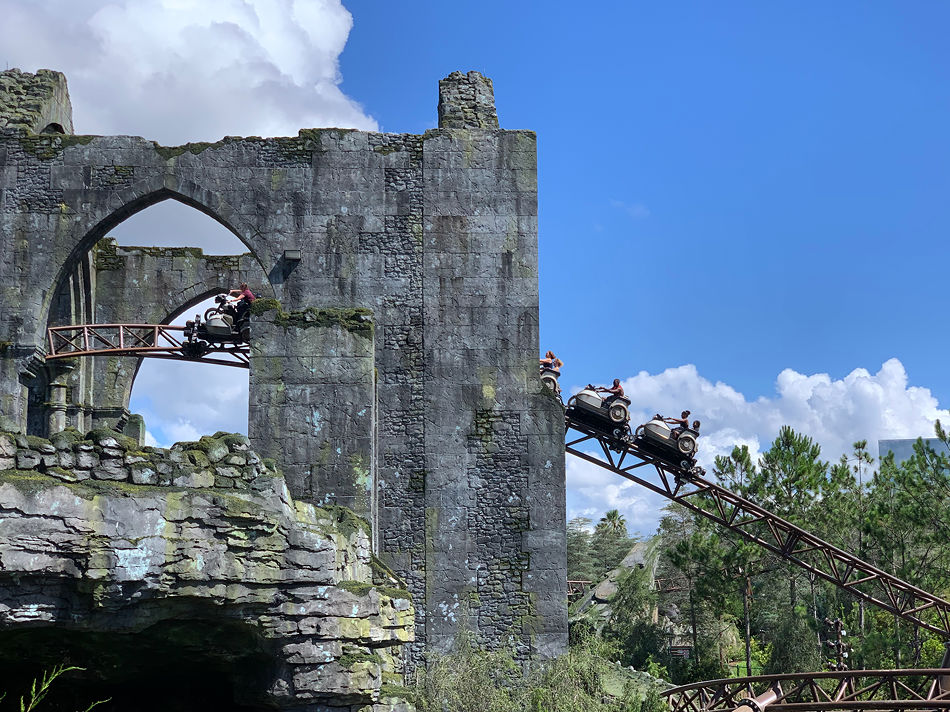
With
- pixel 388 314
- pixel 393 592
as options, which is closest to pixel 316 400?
pixel 388 314

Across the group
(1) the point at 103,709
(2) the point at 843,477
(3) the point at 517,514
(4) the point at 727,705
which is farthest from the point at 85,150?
(2) the point at 843,477

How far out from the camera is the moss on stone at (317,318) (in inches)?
635

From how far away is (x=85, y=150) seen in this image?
2080 cm

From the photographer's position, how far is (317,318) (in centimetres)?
1617

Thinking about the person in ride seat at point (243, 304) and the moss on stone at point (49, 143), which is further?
the person in ride seat at point (243, 304)

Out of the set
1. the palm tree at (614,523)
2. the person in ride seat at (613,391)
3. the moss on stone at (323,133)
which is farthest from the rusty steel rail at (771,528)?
the palm tree at (614,523)

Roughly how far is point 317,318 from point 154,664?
6.29m

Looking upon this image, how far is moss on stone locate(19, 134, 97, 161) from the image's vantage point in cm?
2072

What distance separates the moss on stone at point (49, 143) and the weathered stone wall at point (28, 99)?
13.2 inches

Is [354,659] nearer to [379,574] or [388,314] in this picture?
[379,574]

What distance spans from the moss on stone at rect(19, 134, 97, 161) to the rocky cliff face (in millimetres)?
12774

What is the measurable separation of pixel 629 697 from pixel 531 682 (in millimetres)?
2056

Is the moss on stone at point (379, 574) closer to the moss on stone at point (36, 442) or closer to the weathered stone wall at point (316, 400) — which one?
the weathered stone wall at point (316, 400)

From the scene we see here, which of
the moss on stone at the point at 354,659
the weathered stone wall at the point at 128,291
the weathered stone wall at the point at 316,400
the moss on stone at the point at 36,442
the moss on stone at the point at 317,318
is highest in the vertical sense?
the weathered stone wall at the point at 128,291
